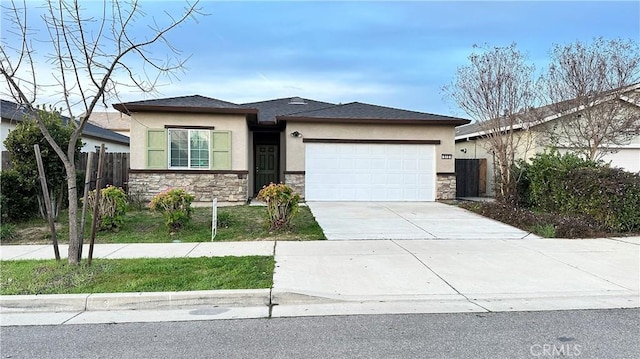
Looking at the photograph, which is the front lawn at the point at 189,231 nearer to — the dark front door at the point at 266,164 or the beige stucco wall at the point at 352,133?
the beige stucco wall at the point at 352,133

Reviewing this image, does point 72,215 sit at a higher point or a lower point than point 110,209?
higher

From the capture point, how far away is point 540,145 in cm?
1561

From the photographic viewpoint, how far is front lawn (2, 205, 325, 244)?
873 centimetres

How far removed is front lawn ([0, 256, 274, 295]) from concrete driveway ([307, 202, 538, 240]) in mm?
2963

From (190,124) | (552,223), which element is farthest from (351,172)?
(552,223)

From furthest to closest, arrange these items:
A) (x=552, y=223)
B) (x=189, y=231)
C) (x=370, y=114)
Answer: (x=370, y=114)
(x=552, y=223)
(x=189, y=231)

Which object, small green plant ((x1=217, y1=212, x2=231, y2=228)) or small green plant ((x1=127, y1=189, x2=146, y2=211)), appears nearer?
small green plant ((x1=217, y1=212, x2=231, y2=228))

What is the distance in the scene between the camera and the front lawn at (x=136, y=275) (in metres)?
5.26

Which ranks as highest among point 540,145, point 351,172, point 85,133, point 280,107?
point 280,107

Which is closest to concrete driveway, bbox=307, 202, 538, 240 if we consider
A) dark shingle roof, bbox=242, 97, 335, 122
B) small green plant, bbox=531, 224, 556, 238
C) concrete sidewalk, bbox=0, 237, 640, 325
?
small green plant, bbox=531, 224, 556, 238

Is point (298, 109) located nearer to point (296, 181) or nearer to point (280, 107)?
point (280, 107)

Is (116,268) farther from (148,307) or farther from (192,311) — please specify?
(192,311)

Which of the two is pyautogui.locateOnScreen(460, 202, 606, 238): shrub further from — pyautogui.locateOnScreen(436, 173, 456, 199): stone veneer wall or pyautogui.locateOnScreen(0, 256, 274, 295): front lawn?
pyautogui.locateOnScreen(0, 256, 274, 295): front lawn

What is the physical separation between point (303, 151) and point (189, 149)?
395cm
